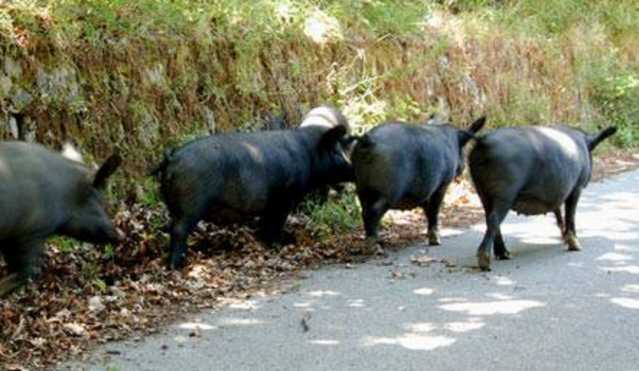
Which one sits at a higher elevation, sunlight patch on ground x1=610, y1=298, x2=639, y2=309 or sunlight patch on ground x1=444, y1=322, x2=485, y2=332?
sunlight patch on ground x1=444, y1=322, x2=485, y2=332

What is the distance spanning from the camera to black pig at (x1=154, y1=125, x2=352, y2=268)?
328 inches

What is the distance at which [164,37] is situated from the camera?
1019 cm

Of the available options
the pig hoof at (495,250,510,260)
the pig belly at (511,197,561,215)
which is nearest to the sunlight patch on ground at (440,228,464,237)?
the pig belly at (511,197,561,215)

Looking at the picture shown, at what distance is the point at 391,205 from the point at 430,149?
0.76 meters

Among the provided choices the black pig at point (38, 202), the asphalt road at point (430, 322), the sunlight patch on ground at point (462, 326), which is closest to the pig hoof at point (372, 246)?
the asphalt road at point (430, 322)

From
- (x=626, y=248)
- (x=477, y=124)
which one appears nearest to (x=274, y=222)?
(x=477, y=124)

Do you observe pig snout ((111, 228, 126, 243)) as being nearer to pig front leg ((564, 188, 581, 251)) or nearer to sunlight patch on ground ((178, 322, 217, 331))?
sunlight patch on ground ((178, 322, 217, 331))

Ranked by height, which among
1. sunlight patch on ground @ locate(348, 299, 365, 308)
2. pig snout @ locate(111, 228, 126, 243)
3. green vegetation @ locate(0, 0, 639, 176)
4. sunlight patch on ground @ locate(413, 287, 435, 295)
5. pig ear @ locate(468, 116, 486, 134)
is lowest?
sunlight patch on ground @ locate(413, 287, 435, 295)

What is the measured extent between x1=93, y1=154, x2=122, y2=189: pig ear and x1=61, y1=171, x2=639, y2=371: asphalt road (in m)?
1.51

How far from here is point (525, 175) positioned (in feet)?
29.2

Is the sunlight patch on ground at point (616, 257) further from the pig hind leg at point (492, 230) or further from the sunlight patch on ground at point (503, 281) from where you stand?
the sunlight patch on ground at point (503, 281)

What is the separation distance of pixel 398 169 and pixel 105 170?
2.97 meters

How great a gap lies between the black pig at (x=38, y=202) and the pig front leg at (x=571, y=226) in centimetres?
463

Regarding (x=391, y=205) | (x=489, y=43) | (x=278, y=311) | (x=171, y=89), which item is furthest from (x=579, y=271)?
(x=489, y=43)
